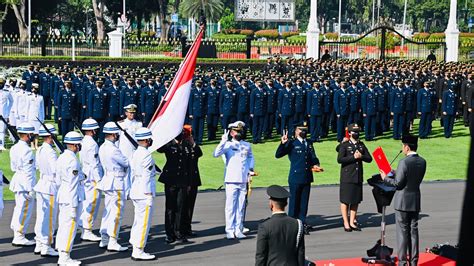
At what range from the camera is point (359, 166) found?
11.7 m

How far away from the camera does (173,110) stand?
434 inches

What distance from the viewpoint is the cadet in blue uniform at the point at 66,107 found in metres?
19.9

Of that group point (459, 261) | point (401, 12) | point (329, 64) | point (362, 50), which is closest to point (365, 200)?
point (459, 261)

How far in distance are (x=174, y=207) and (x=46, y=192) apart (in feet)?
5.29

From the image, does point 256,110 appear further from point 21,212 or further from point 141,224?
point 141,224

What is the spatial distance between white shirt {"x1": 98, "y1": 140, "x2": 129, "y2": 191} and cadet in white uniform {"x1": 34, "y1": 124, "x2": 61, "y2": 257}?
563 millimetres

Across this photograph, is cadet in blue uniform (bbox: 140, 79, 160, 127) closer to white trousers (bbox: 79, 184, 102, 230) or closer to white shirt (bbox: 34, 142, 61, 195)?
white trousers (bbox: 79, 184, 102, 230)

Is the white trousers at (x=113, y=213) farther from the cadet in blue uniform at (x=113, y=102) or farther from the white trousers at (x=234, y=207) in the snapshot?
the cadet in blue uniform at (x=113, y=102)

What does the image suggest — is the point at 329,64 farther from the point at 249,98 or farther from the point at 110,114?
the point at 110,114

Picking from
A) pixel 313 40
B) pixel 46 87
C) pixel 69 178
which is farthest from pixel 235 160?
pixel 313 40

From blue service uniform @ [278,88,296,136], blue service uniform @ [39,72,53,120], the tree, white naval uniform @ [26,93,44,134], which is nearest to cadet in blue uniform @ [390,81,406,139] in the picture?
blue service uniform @ [278,88,296,136]

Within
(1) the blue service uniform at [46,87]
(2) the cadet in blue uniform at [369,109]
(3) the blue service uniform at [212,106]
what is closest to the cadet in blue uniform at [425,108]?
(2) the cadet in blue uniform at [369,109]

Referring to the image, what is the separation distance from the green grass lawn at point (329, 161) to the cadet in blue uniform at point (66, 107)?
1.75 metres

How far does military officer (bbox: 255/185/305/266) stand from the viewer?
5.96 m
